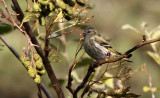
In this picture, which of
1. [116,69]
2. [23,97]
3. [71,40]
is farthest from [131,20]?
[116,69]

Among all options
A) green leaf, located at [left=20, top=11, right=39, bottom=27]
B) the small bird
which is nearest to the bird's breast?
the small bird

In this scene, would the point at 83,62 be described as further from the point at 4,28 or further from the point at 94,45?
the point at 94,45

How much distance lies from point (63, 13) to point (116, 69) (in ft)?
1.37

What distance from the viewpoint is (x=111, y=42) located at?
144 inches

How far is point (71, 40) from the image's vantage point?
168cm

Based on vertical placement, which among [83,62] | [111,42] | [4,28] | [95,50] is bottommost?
[111,42]

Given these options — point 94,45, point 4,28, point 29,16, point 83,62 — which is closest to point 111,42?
point 94,45

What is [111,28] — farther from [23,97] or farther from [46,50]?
[46,50]

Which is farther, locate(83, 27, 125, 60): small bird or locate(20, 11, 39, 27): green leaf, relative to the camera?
locate(83, 27, 125, 60): small bird

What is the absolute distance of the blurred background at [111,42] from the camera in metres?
3.19

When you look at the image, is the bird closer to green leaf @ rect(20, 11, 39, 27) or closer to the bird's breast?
the bird's breast

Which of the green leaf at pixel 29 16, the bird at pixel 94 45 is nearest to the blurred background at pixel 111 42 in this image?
the bird at pixel 94 45

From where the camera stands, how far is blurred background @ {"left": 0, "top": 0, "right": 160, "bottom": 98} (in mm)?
3186

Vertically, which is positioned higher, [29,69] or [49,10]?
[49,10]
